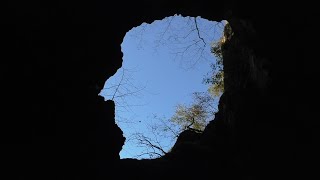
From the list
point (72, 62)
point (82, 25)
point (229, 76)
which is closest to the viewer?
point (72, 62)

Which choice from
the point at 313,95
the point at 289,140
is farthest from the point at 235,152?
the point at 313,95

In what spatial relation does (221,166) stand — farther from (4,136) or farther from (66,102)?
(4,136)

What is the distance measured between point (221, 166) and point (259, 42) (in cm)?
415

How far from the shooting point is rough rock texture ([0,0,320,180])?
6.39 m

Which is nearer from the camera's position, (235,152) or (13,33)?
(13,33)

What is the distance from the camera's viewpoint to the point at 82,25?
337 inches

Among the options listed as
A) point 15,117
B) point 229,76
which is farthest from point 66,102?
point 229,76

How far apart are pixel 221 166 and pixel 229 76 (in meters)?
4.72

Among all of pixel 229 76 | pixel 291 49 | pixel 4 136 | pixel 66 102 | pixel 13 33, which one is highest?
pixel 229 76

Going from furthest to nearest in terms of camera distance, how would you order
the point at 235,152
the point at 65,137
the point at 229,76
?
the point at 229,76 → the point at 235,152 → the point at 65,137

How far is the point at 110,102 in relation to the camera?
9.65 m

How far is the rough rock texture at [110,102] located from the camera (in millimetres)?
6391

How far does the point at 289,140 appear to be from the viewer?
26.5ft

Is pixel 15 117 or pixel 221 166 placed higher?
pixel 221 166
